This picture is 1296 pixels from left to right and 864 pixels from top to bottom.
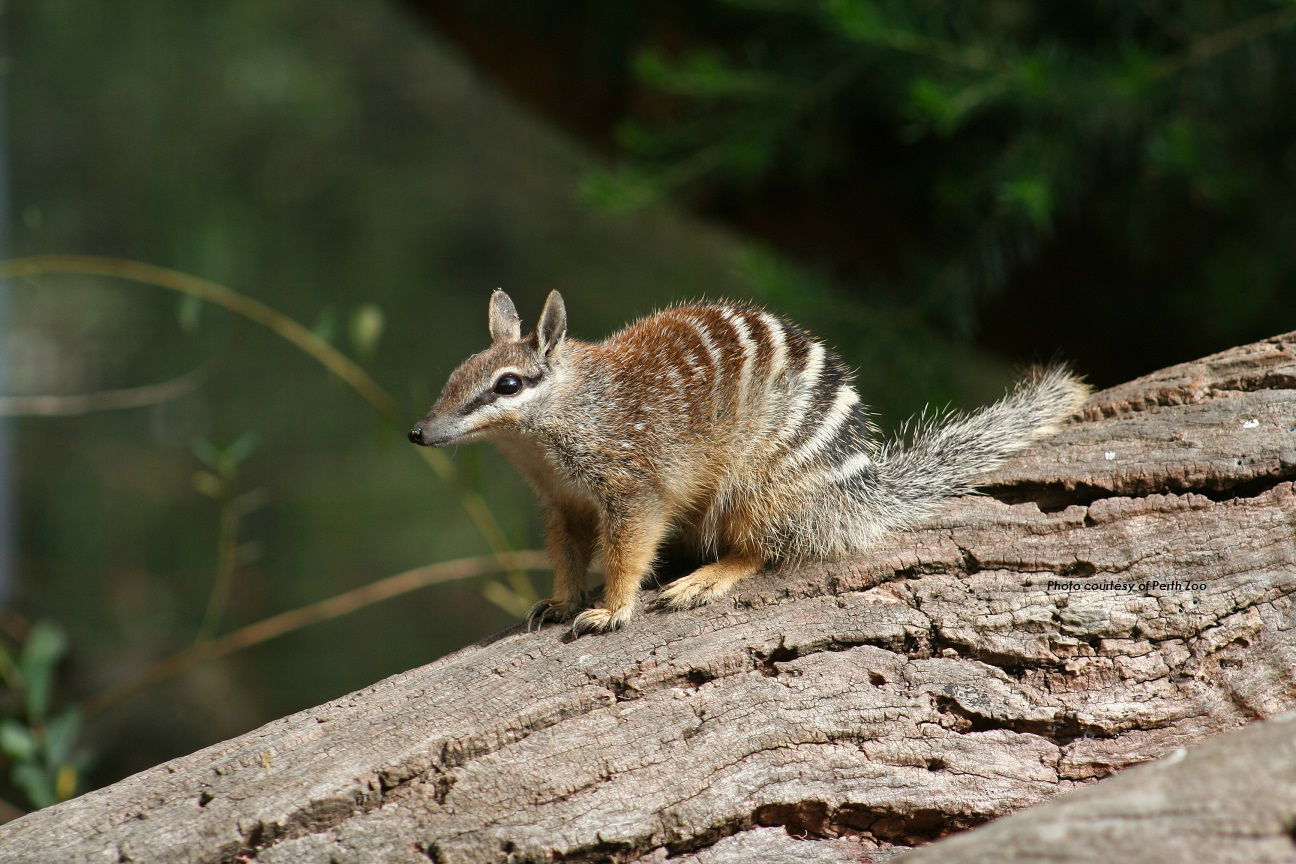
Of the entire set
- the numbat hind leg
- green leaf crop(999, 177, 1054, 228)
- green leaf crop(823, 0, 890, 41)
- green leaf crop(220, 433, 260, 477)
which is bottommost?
the numbat hind leg

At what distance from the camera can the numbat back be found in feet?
7.17

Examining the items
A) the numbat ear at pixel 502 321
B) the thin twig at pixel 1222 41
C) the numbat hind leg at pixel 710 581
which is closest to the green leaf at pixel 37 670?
the numbat ear at pixel 502 321

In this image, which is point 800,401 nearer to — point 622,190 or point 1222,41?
point 622,190

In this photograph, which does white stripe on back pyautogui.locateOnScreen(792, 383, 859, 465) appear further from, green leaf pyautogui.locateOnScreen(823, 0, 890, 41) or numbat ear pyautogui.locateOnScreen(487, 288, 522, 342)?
green leaf pyautogui.locateOnScreen(823, 0, 890, 41)

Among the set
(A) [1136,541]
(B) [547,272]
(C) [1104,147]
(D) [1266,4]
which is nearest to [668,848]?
(A) [1136,541]

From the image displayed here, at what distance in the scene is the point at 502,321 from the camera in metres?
2.40

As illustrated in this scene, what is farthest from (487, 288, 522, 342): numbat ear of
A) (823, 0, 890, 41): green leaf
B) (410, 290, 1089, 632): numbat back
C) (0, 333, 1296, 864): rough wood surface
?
(823, 0, 890, 41): green leaf

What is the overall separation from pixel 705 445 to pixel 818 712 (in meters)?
0.65

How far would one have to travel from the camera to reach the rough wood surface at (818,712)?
1.71m

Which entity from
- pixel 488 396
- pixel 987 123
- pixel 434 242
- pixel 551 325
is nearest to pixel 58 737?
pixel 488 396

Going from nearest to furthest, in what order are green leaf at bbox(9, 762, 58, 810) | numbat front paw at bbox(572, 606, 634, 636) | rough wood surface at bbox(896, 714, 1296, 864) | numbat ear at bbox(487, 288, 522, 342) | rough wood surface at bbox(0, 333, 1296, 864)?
rough wood surface at bbox(896, 714, 1296, 864) < rough wood surface at bbox(0, 333, 1296, 864) < numbat front paw at bbox(572, 606, 634, 636) < numbat ear at bbox(487, 288, 522, 342) < green leaf at bbox(9, 762, 58, 810)

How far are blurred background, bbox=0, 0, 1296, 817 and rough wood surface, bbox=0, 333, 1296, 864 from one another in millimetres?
709

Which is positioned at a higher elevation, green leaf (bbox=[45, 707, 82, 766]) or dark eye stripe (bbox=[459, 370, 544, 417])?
dark eye stripe (bbox=[459, 370, 544, 417])

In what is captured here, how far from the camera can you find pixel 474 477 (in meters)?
2.91
